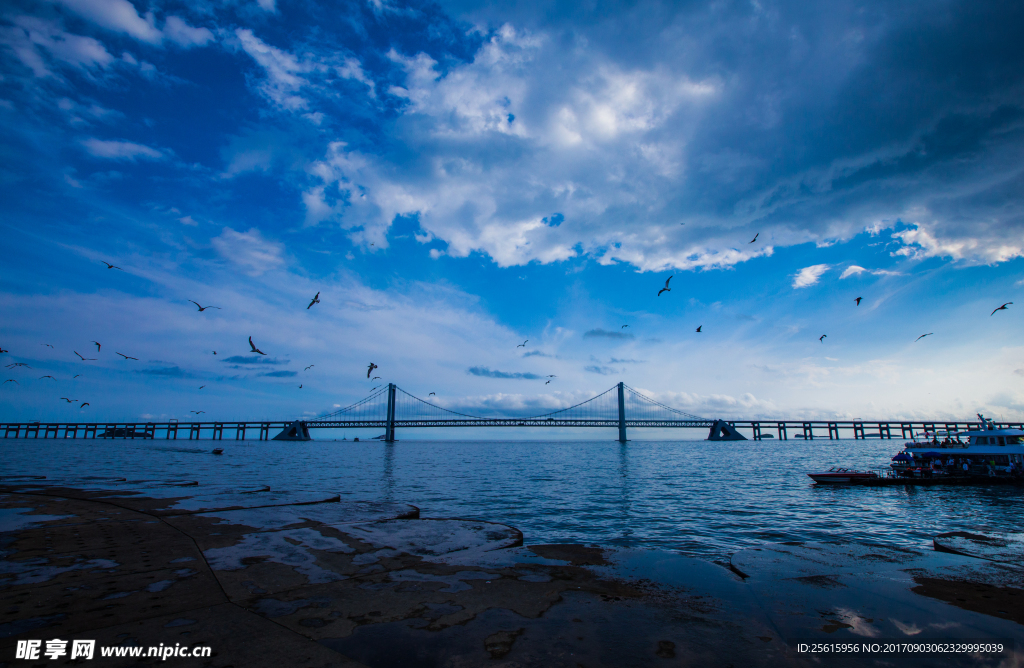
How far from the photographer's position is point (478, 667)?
12.8 feet

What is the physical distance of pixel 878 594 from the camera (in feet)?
21.1

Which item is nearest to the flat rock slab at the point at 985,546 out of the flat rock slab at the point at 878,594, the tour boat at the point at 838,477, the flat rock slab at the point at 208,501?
the flat rock slab at the point at 878,594

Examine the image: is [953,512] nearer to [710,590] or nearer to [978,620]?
[978,620]

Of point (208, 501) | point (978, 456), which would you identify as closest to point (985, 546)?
point (208, 501)

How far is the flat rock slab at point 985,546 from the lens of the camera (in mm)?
8875

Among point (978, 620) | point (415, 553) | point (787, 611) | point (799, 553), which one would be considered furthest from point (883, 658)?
point (415, 553)

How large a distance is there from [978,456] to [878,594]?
4257cm

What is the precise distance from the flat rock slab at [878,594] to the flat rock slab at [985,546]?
1.87 ft

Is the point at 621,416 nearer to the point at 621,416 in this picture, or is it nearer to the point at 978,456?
the point at 621,416

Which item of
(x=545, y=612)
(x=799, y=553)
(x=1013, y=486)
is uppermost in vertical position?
(x=545, y=612)

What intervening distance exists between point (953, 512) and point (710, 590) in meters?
20.3

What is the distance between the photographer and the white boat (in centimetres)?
3112

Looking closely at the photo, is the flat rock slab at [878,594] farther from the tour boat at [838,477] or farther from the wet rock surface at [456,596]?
the tour boat at [838,477]

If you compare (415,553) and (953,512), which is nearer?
(415,553)
